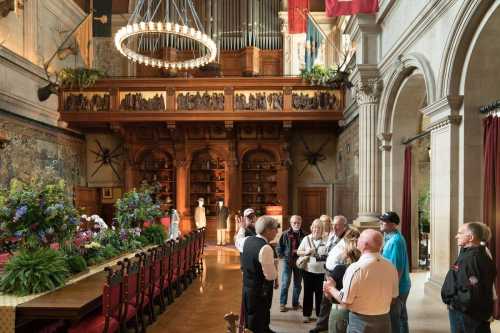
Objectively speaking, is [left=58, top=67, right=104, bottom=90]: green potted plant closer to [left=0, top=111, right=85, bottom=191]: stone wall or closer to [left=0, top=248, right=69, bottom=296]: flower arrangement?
[left=0, top=111, right=85, bottom=191]: stone wall

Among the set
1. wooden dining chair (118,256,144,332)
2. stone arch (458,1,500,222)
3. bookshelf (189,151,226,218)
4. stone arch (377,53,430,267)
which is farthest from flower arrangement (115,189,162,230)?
bookshelf (189,151,226,218)

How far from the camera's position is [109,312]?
429cm

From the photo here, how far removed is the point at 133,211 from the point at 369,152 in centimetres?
494

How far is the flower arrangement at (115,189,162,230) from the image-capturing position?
8367 millimetres

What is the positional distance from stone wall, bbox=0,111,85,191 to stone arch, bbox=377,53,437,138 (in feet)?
24.8

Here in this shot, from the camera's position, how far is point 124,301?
15.4 feet

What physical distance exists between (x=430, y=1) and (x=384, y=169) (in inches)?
144

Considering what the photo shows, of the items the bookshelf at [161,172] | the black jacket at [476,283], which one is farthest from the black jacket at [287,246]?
the bookshelf at [161,172]

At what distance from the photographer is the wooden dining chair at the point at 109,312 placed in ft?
13.8

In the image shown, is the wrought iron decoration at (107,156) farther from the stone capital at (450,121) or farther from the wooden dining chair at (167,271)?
the stone capital at (450,121)

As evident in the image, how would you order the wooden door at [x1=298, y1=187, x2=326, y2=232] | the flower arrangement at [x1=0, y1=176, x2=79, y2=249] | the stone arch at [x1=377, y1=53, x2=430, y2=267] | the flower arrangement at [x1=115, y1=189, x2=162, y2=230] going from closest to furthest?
the flower arrangement at [x1=0, y1=176, x2=79, y2=249] < the flower arrangement at [x1=115, y1=189, x2=162, y2=230] < the stone arch at [x1=377, y1=53, x2=430, y2=267] < the wooden door at [x1=298, y1=187, x2=326, y2=232]

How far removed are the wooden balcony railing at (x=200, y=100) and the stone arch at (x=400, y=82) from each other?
4.89 m

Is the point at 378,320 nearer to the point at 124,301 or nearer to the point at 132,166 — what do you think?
the point at 124,301

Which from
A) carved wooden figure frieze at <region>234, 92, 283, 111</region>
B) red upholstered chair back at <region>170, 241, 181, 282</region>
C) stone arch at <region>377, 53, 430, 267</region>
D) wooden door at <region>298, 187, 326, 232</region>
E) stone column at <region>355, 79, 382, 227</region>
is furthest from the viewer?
wooden door at <region>298, 187, 326, 232</region>
